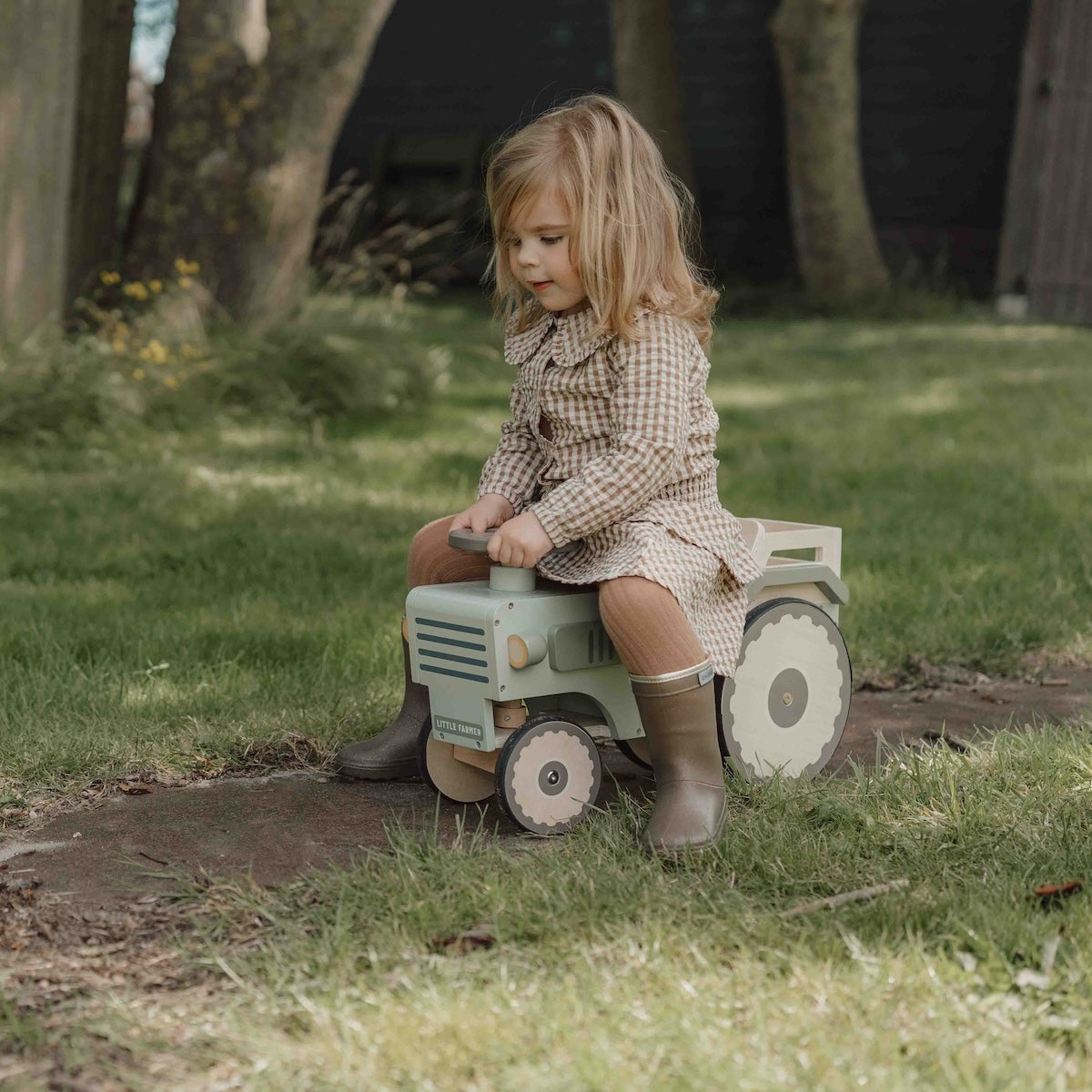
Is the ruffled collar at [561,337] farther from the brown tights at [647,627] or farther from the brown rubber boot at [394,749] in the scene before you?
the brown rubber boot at [394,749]

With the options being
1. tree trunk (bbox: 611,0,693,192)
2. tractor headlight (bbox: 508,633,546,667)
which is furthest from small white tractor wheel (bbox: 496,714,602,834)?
tree trunk (bbox: 611,0,693,192)

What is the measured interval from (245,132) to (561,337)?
4476mm

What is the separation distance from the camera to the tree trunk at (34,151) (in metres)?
6.16

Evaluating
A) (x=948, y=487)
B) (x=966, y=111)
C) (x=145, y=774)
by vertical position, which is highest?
(x=966, y=111)

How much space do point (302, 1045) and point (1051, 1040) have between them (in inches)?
35.6

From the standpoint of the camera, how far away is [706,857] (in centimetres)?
255

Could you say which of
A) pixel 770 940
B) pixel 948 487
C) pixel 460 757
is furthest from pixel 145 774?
pixel 948 487

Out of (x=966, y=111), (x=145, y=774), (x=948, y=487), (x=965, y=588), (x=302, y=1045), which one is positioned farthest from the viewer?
(x=966, y=111)

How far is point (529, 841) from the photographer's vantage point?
8.84 ft

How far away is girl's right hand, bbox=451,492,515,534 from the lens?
118 inches

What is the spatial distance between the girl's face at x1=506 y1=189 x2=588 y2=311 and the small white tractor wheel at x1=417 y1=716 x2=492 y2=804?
81 centimetres

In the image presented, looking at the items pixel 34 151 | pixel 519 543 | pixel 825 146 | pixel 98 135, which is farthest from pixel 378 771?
pixel 825 146

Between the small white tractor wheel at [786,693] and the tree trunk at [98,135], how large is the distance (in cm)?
492

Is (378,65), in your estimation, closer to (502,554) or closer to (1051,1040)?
(502,554)
